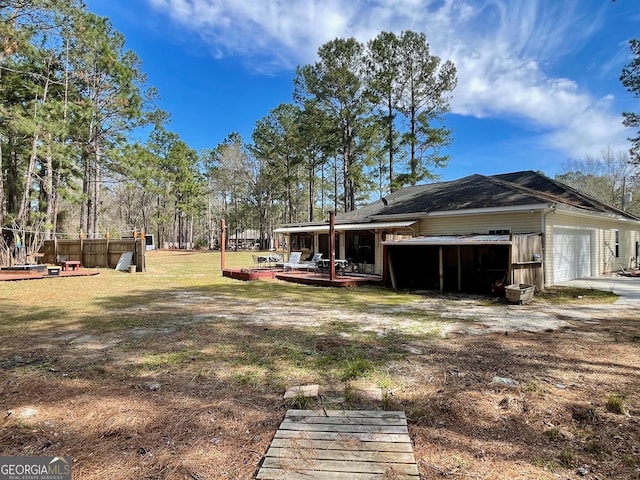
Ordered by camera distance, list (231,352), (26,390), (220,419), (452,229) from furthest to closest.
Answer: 1. (452,229)
2. (231,352)
3. (26,390)
4. (220,419)

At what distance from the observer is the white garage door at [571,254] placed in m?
13.0

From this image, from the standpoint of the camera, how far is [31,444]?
2.81 meters

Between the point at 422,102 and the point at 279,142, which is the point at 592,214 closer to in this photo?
the point at 422,102

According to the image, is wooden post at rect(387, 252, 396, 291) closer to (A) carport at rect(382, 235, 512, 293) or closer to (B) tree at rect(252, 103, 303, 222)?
(A) carport at rect(382, 235, 512, 293)

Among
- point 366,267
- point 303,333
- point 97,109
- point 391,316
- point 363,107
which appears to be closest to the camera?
point 303,333

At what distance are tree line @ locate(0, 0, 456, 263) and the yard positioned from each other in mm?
14037

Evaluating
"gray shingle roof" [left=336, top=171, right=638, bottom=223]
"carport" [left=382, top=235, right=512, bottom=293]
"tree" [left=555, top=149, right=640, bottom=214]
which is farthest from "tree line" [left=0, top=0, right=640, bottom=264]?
"carport" [left=382, top=235, right=512, bottom=293]

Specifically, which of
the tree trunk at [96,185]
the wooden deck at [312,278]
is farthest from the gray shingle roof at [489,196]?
the tree trunk at [96,185]

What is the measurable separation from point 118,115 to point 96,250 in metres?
9.29

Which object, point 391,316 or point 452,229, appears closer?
point 391,316

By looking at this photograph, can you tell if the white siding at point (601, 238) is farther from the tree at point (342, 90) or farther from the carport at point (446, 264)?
the tree at point (342, 90)

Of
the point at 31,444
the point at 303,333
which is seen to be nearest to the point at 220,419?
the point at 31,444

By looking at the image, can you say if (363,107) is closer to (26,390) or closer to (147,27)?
(147,27)

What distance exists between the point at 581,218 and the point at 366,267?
8948mm
